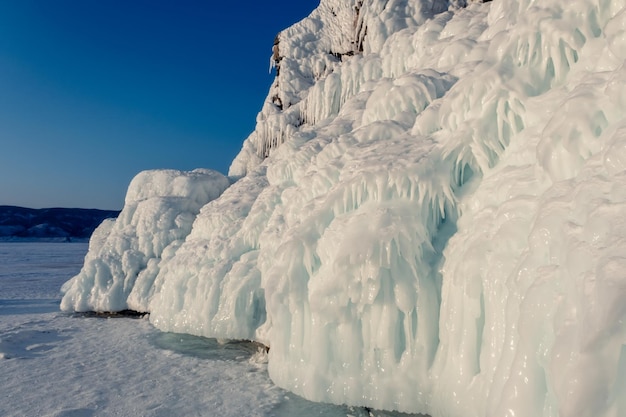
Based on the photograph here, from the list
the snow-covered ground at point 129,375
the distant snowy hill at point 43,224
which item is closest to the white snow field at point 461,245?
the snow-covered ground at point 129,375

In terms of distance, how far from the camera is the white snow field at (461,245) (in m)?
3.41

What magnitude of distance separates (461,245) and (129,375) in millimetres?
5549

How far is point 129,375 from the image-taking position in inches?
285

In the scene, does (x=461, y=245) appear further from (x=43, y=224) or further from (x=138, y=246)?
(x=43, y=224)

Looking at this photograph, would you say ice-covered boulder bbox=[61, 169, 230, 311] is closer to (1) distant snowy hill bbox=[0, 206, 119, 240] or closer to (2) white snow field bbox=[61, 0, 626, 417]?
(2) white snow field bbox=[61, 0, 626, 417]

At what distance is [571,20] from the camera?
17.8 ft

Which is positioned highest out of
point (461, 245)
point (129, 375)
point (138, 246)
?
point (461, 245)

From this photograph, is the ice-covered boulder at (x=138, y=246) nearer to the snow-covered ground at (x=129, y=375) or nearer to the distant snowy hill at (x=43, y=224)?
the snow-covered ground at (x=129, y=375)

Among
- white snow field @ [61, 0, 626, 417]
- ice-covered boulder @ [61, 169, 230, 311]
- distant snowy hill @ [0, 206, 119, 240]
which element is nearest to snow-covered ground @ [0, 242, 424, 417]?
white snow field @ [61, 0, 626, 417]

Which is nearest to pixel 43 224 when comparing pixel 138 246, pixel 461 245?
pixel 138 246

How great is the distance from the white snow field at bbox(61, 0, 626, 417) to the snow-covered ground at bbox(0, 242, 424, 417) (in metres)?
0.48

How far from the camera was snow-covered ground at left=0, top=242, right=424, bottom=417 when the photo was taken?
5.80m

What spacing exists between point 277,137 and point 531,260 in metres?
13.1

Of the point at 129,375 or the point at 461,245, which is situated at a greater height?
the point at 461,245
